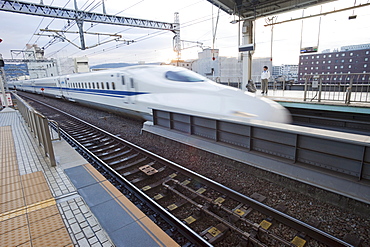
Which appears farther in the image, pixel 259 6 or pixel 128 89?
pixel 259 6

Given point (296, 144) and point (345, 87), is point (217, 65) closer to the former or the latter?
point (345, 87)

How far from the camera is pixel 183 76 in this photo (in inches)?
326

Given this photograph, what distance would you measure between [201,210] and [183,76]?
18.2 ft

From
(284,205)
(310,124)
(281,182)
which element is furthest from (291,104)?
(284,205)

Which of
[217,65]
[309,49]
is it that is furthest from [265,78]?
[217,65]

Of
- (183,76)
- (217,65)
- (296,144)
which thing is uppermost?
(217,65)

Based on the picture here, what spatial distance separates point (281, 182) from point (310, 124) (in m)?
5.15

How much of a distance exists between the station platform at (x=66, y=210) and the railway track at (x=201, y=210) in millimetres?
540

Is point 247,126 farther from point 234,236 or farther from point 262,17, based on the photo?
point 262,17

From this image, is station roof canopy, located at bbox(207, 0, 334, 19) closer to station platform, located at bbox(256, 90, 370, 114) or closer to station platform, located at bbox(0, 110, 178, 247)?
station platform, located at bbox(256, 90, 370, 114)

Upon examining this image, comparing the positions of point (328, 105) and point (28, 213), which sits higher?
point (328, 105)

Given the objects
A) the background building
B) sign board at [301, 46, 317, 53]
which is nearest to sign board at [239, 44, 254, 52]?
the background building

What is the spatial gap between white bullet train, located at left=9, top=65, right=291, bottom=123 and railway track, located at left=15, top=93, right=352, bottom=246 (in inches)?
86.0

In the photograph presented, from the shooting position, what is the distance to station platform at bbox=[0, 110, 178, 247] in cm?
299
